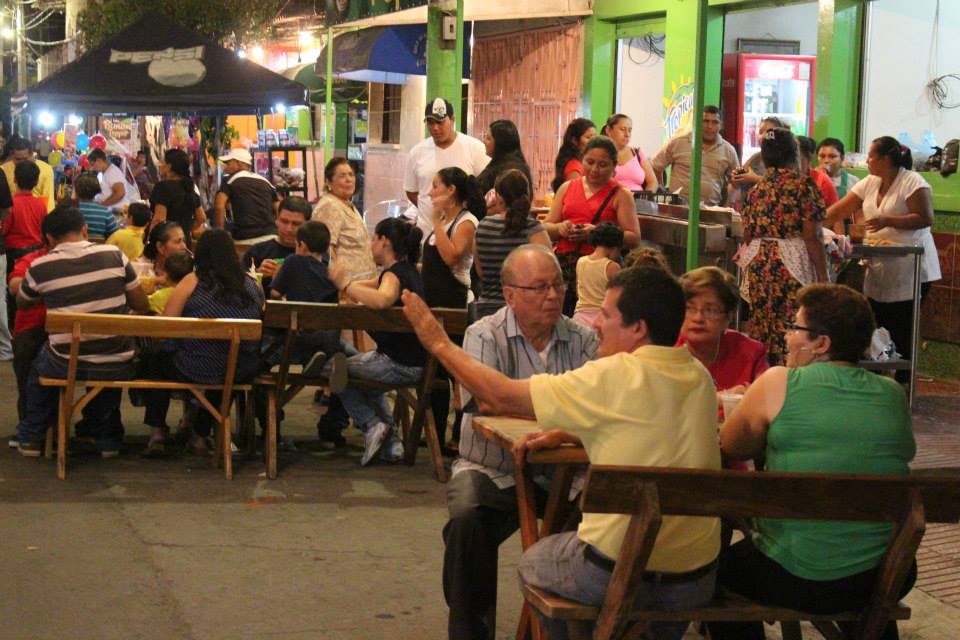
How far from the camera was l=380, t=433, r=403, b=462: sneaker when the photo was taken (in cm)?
839

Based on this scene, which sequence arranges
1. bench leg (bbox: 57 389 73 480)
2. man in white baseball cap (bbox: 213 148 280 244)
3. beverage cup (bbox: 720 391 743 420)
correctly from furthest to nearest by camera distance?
man in white baseball cap (bbox: 213 148 280 244), bench leg (bbox: 57 389 73 480), beverage cup (bbox: 720 391 743 420)

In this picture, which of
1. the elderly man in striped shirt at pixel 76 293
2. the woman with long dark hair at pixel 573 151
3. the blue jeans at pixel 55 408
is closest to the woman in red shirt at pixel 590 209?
the woman with long dark hair at pixel 573 151

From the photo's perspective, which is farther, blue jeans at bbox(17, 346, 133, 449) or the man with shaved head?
blue jeans at bbox(17, 346, 133, 449)

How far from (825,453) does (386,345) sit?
4.45 metres

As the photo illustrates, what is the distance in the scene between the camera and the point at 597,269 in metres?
8.15

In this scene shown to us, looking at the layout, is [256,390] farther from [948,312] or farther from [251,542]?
[948,312]

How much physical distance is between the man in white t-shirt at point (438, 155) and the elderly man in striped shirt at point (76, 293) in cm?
305

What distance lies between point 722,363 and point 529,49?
1221 centimetres

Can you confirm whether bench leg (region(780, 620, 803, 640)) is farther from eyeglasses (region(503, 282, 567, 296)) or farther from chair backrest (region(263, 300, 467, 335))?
chair backrest (region(263, 300, 467, 335))

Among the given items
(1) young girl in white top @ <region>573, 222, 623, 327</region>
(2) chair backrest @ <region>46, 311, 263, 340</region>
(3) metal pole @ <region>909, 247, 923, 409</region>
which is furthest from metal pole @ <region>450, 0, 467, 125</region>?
(2) chair backrest @ <region>46, 311, 263, 340</region>

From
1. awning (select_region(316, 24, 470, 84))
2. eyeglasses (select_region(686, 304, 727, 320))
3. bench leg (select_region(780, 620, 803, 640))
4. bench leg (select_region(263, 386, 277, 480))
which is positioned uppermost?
awning (select_region(316, 24, 470, 84))

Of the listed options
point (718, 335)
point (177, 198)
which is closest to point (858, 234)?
point (718, 335)

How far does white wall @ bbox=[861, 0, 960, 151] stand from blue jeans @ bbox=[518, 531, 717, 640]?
31.4 feet

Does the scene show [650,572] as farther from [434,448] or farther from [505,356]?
[434,448]
